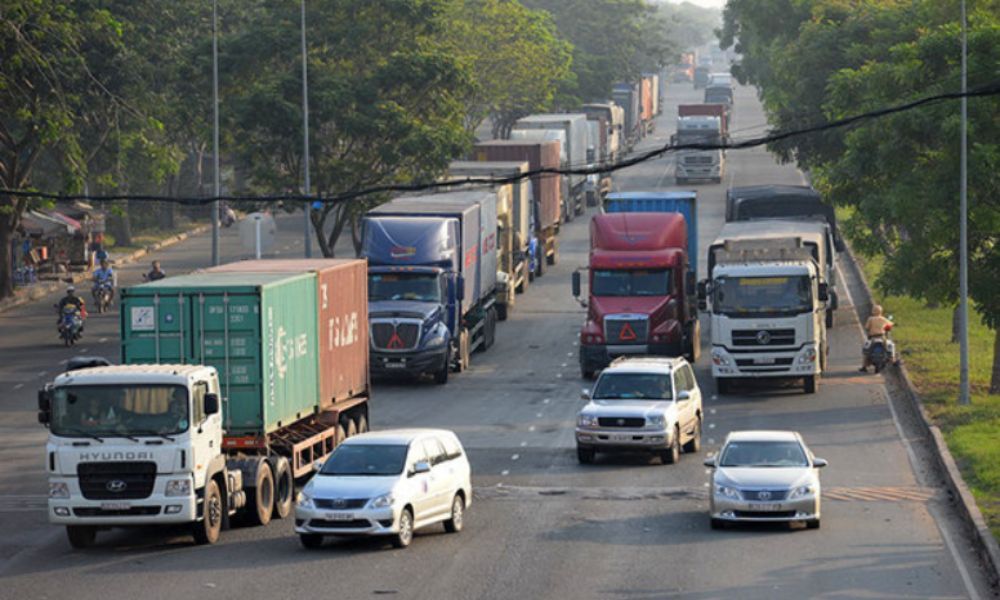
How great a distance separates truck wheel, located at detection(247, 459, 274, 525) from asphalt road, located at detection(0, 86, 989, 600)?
245 mm

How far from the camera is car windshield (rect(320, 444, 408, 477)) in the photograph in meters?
26.4

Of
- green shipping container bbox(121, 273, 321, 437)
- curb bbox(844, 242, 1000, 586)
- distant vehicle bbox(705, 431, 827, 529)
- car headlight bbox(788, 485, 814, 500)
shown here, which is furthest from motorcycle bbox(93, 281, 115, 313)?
car headlight bbox(788, 485, 814, 500)

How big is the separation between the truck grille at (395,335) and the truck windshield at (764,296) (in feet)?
23.7

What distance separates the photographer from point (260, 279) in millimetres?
29719

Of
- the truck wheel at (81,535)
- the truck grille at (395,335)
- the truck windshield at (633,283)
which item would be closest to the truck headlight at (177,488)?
the truck wheel at (81,535)

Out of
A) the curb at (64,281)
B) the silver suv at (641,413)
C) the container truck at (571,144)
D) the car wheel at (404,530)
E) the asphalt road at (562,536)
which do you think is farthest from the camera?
the container truck at (571,144)

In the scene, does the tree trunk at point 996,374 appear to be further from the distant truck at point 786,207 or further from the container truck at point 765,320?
the distant truck at point 786,207

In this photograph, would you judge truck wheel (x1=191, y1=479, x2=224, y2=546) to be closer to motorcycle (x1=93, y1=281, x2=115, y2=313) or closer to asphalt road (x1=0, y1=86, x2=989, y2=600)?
asphalt road (x1=0, y1=86, x2=989, y2=600)

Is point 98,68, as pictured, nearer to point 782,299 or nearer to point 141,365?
point 782,299

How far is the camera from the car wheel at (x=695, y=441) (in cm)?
3588

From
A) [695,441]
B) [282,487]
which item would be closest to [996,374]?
[695,441]

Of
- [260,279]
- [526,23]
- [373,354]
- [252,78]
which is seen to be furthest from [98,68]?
[526,23]

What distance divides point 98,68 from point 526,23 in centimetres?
4893

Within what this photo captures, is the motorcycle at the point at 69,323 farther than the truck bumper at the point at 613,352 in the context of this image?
Yes
